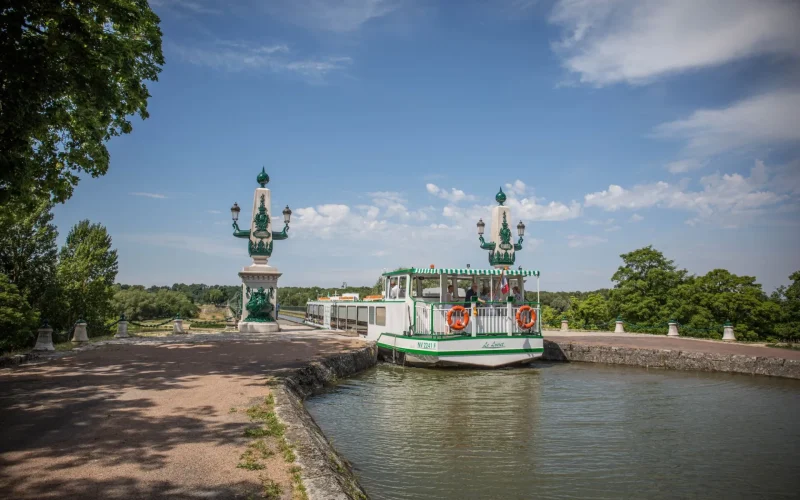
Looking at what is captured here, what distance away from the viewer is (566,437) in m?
8.15

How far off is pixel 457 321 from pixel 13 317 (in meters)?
17.7

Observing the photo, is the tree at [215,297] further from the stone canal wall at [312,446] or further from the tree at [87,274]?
the stone canal wall at [312,446]

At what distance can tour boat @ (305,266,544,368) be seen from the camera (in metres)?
15.6

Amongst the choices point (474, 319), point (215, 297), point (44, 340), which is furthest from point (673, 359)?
point (215, 297)

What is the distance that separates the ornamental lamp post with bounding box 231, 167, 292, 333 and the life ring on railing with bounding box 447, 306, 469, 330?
854 centimetres

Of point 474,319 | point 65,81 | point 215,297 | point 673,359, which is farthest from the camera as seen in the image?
point 215,297

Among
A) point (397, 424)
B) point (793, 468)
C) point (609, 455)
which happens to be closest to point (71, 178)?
point (397, 424)

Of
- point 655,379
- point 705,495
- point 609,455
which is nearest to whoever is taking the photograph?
point 705,495

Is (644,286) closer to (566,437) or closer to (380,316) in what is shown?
(380,316)

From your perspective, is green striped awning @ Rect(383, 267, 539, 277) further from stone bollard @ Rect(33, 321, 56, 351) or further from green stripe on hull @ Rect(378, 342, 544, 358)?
stone bollard @ Rect(33, 321, 56, 351)

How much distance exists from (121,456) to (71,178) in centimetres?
854

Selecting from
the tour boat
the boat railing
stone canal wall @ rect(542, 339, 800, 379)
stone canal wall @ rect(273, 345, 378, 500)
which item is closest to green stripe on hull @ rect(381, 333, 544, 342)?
the tour boat

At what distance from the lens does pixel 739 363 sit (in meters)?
15.1

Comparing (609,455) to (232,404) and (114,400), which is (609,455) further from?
(114,400)
